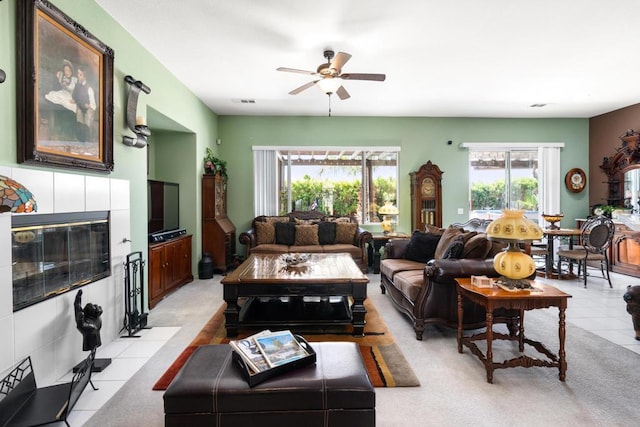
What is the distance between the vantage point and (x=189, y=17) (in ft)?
10.1

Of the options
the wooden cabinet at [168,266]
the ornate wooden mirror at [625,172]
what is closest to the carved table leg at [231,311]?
the wooden cabinet at [168,266]

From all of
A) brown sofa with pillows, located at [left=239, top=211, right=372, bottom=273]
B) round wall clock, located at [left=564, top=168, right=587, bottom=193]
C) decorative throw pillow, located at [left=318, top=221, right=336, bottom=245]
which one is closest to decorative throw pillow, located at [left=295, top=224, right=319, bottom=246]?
brown sofa with pillows, located at [left=239, top=211, right=372, bottom=273]

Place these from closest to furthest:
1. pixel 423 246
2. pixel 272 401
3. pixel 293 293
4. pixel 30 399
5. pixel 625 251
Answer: pixel 272 401
pixel 30 399
pixel 293 293
pixel 423 246
pixel 625 251

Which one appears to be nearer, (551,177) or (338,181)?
(551,177)

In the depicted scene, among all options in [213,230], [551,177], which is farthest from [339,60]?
[551,177]

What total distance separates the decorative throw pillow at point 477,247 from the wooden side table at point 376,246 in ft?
8.26

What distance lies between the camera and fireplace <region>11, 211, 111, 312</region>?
2.07m

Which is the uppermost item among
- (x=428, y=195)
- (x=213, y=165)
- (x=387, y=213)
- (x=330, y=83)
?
(x=330, y=83)

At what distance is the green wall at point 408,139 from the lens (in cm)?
654

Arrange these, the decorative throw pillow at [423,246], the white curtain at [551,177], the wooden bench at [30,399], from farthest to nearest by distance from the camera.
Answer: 1. the white curtain at [551,177]
2. the decorative throw pillow at [423,246]
3. the wooden bench at [30,399]

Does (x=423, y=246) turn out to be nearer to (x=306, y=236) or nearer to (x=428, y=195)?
(x=306, y=236)

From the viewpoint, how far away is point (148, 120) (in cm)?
444

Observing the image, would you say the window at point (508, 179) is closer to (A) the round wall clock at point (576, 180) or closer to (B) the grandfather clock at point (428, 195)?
(A) the round wall clock at point (576, 180)

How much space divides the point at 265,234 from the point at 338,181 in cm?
186
